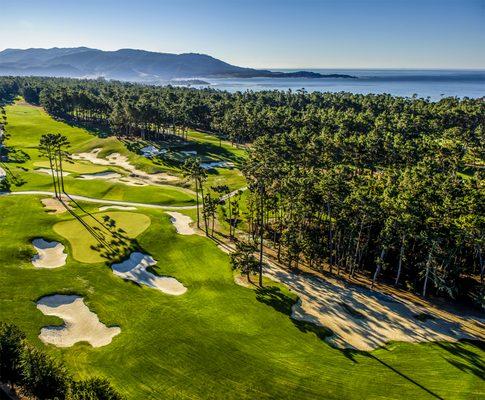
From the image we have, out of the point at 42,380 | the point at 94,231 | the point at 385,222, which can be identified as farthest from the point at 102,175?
the point at 42,380

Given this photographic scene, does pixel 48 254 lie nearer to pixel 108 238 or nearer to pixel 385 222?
pixel 108 238

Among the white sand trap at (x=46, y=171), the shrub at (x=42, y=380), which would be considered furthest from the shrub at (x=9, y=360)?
the white sand trap at (x=46, y=171)

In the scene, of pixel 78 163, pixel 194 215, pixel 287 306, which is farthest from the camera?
pixel 78 163

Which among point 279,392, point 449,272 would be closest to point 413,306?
point 449,272

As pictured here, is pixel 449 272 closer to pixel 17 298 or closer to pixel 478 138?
pixel 17 298

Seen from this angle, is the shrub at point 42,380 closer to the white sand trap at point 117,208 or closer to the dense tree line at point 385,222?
the dense tree line at point 385,222

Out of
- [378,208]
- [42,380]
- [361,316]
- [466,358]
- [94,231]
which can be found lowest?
[466,358]
